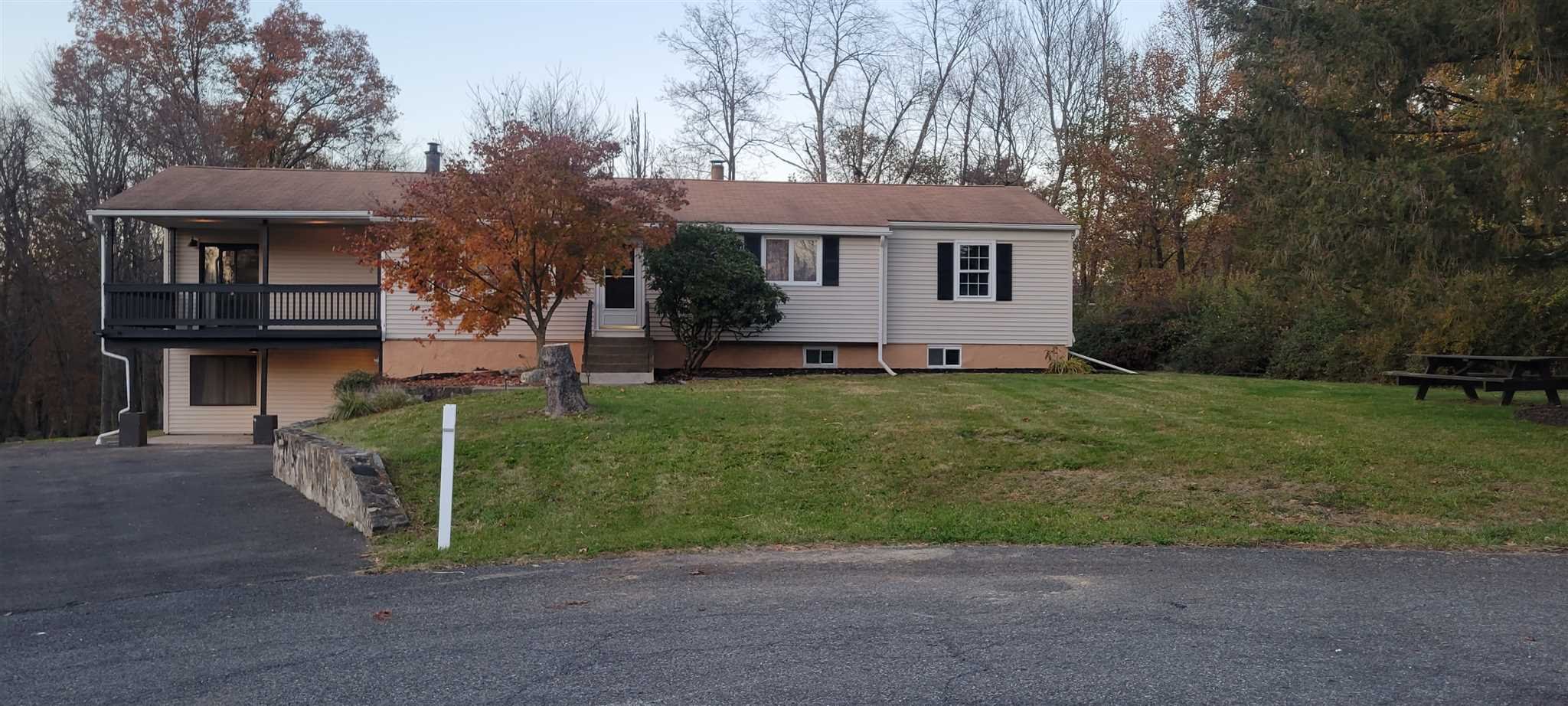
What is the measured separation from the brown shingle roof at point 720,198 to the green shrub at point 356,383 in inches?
116

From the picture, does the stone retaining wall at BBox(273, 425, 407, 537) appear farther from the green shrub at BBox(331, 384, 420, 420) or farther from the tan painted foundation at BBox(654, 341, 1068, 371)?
the tan painted foundation at BBox(654, 341, 1068, 371)

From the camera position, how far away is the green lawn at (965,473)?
939cm

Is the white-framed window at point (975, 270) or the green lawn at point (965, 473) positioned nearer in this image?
the green lawn at point (965, 473)

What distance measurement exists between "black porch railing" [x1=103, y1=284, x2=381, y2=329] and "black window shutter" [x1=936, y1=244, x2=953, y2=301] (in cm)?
1086

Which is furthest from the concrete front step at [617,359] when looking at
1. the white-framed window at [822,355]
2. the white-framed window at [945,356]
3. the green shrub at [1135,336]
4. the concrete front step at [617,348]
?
the green shrub at [1135,336]

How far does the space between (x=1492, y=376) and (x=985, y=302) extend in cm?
1017

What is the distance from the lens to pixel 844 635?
609cm

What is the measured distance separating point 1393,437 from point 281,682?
Result: 1157 centimetres

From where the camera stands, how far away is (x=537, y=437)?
12516mm

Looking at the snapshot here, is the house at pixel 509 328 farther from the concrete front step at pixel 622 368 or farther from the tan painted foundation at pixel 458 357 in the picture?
the concrete front step at pixel 622 368

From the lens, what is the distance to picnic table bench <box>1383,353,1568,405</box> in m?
14.5

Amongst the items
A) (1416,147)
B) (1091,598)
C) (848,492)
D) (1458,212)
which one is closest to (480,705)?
(1091,598)

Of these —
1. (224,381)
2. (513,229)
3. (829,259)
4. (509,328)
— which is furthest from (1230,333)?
(224,381)

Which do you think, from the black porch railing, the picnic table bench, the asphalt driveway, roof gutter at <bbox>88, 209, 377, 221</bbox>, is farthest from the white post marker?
the black porch railing
